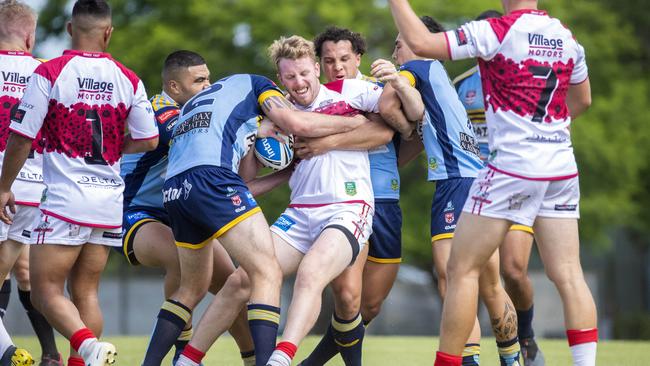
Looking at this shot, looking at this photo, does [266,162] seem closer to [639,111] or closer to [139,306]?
[639,111]

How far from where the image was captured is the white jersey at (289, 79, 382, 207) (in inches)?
277

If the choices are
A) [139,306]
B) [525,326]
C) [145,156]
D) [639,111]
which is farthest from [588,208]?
[145,156]

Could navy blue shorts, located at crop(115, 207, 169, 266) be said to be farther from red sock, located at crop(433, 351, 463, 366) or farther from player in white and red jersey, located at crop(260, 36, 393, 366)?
red sock, located at crop(433, 351, 463, 366)

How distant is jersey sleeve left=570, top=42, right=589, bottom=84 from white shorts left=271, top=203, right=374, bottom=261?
162 centimetres

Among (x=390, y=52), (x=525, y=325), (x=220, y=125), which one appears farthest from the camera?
(x=390, y=52)

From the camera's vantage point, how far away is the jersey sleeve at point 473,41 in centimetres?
597

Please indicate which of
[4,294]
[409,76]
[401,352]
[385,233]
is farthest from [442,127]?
[401,352]

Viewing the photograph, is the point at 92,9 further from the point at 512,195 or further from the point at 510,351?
the point at 510,351

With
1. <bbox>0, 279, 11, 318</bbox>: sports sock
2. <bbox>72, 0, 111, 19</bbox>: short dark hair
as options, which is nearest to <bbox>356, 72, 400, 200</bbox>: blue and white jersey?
<bbox>72, 0, 111, 19</bbox>: short dark hair

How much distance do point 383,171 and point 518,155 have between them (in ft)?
6.19

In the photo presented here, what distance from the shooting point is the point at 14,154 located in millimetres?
6828

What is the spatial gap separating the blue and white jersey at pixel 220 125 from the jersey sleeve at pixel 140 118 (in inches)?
13.3

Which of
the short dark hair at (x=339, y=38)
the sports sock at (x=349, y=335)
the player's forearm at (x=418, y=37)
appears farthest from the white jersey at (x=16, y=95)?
the player's forearm at (x=418, y=37)

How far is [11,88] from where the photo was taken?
7703 mm
